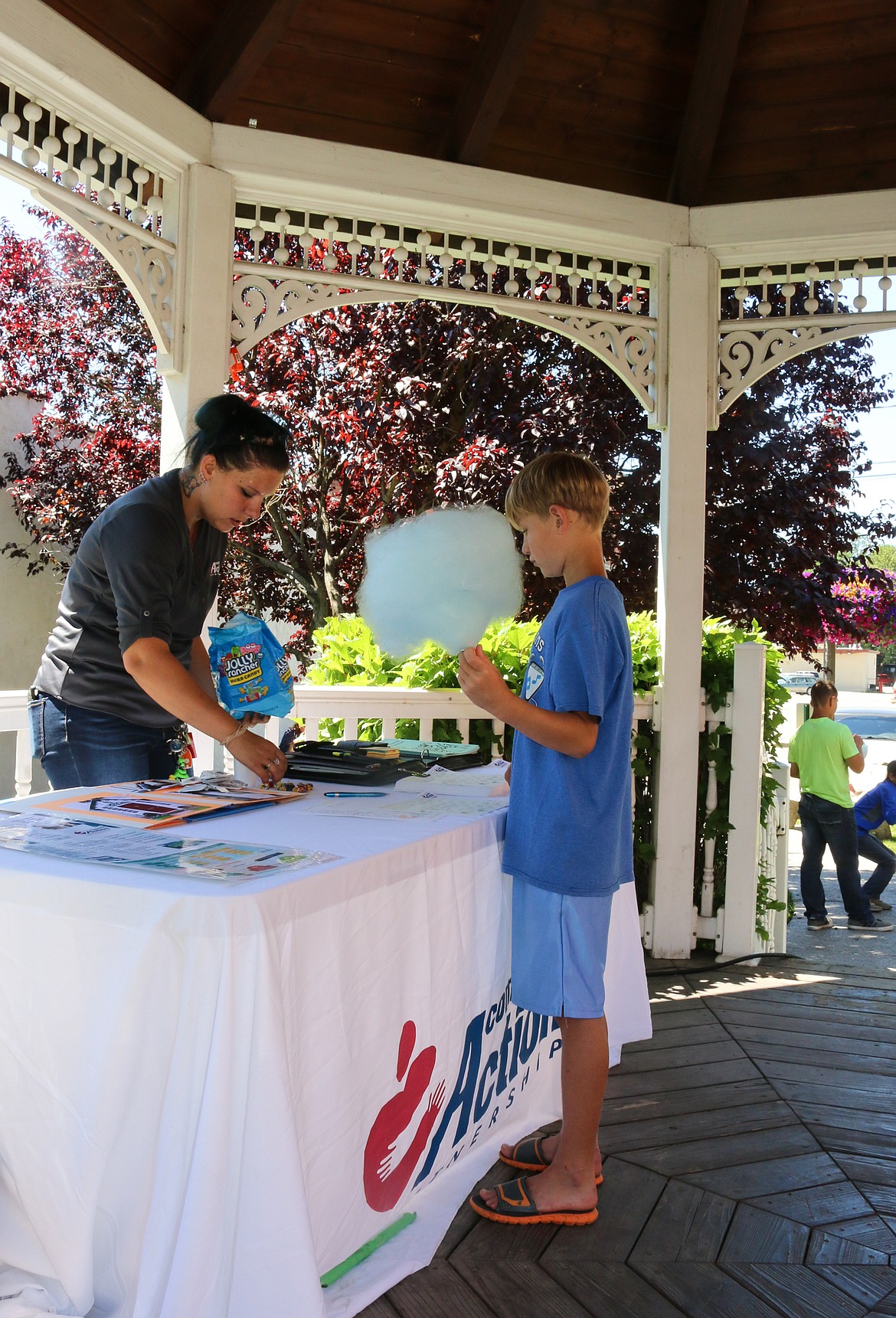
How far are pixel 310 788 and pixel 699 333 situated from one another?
9.73ft

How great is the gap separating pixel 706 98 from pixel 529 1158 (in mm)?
3808

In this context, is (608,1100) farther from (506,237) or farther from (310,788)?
(506,237)

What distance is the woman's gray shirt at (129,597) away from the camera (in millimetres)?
2297

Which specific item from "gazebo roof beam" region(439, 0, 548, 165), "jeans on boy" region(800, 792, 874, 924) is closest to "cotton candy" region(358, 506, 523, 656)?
"gazebo roof beam" region(439, 0, 548, 165)

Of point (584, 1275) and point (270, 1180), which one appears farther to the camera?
point (584, 1275)

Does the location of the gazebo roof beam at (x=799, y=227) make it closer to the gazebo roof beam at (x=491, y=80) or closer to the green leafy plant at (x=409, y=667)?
the gazebo roof beam at (x=491, y=80)

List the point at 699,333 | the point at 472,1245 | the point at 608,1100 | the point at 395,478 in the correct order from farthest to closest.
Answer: the point at 395,478
the point at 699,333
the point at 608,1100
the point at 472,1245

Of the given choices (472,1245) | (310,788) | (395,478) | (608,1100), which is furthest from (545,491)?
(395,478)

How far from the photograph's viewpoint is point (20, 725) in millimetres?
3691

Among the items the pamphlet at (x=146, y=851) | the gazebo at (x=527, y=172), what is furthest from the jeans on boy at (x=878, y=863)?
the pamphlet at (x=146, y=851)

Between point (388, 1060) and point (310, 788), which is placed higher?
point (310, 788)

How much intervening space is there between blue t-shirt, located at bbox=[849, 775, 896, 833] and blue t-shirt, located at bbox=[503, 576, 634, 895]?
5572 millimetres

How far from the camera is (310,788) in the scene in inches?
97.3

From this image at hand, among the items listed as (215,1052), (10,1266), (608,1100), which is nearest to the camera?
(215,1052)
